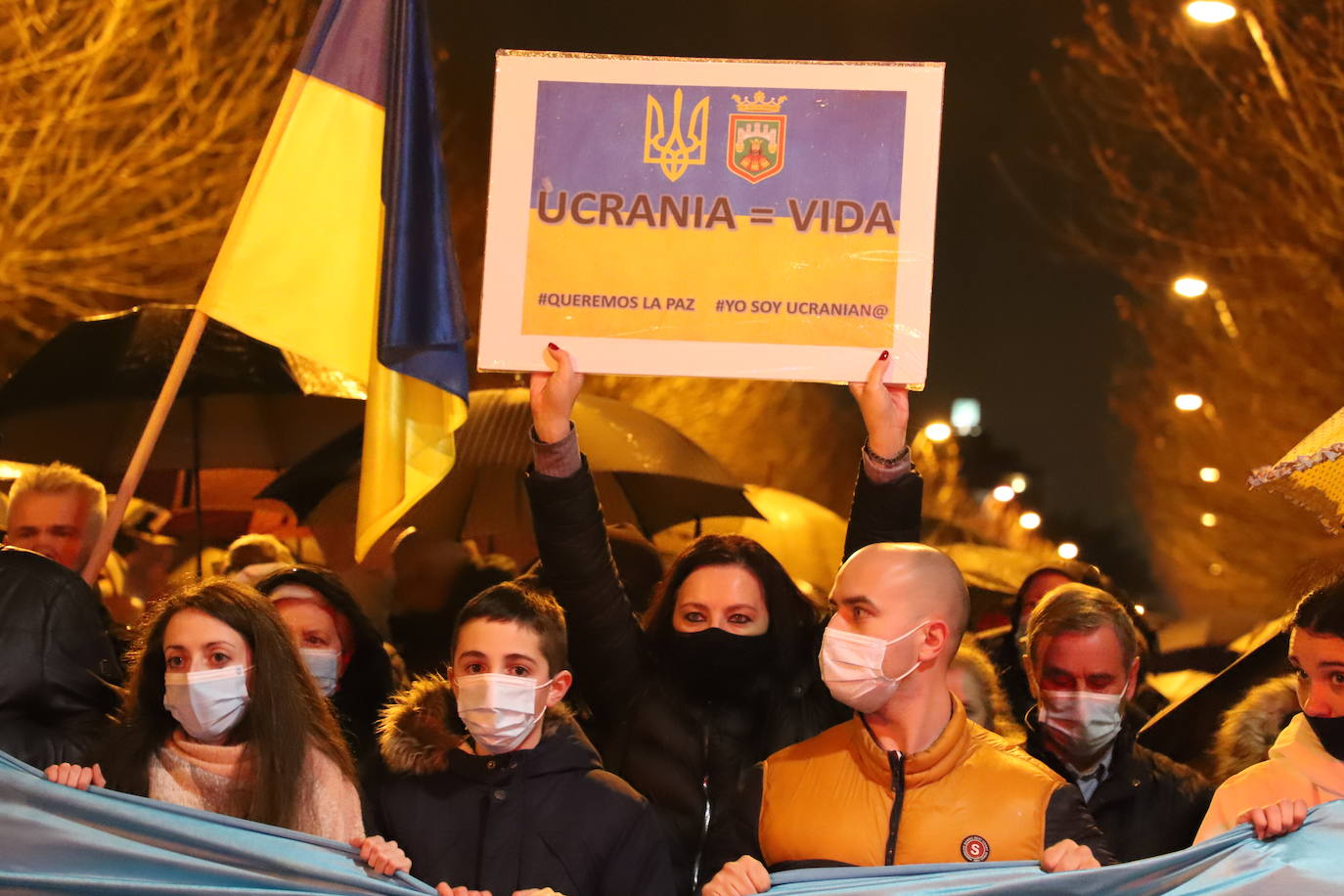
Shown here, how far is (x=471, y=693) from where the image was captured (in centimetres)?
496

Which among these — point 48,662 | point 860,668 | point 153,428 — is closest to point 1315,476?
point 860,668

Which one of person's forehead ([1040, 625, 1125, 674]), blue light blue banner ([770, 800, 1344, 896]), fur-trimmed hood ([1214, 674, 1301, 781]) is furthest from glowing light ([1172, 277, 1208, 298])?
blue light blue banner ([770, 800, 1344, 896])

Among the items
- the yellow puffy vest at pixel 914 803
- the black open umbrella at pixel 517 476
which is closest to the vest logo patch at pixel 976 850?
the yellow puffy vest at pixel 914 803

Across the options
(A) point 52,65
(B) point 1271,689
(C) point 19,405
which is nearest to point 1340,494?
(B) point 1271,689

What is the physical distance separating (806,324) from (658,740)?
124cm

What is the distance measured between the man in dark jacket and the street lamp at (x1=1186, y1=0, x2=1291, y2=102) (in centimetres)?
1029

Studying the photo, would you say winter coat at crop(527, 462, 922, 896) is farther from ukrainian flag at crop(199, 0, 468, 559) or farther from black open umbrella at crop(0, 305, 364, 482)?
black open umbrella at crop(0, 305, 364, 482)

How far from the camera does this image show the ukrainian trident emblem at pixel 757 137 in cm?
509

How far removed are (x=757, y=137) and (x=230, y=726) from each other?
2054 millimetres

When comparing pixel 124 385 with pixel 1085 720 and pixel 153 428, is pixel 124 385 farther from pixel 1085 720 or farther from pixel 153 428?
pixel 1085 720

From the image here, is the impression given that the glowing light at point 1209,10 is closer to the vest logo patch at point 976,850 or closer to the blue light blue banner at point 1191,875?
the vest logo patch at point 976,850

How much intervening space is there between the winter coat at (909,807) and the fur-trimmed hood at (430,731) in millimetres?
581

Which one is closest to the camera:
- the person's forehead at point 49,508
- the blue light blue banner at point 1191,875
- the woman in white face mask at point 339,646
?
the blue light blue banner at point 1191,875

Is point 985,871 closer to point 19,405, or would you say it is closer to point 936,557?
point 936,557
